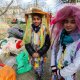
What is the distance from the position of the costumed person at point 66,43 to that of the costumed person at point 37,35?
451mm

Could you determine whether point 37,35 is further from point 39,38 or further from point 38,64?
point 38,64

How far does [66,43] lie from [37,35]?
2.38 ft

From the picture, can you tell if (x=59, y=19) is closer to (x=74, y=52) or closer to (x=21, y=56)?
(x=74, y=52)

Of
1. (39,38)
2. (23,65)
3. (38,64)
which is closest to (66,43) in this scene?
(39,38)

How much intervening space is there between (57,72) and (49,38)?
25.4 inches

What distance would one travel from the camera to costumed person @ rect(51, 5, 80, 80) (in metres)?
2.87

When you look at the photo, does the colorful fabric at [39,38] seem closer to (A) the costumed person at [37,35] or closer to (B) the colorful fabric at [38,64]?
(A) the costumed person at [37,35]

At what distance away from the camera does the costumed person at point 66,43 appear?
2869 mm

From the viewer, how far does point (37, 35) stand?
141 inches

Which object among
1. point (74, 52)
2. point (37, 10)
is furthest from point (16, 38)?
point (74, 52)

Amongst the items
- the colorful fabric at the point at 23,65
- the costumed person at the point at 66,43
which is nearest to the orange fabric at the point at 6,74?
the colorful fabric at the point at 23,65

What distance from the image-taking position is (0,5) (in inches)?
410

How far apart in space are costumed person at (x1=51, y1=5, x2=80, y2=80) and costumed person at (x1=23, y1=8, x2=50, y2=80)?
45cm

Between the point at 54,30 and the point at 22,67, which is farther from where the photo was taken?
the point at 22,67
